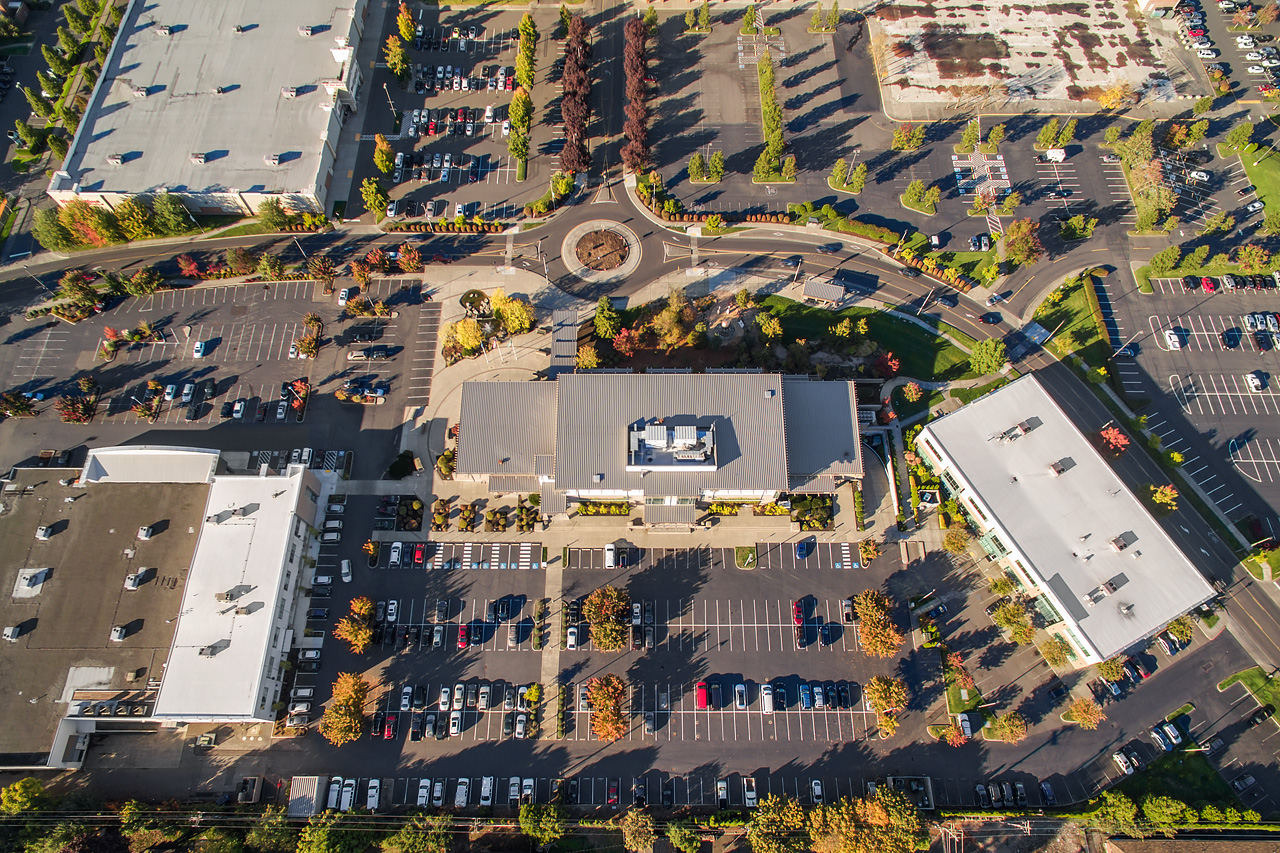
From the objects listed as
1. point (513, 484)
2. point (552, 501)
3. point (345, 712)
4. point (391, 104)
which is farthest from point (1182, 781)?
point (391, 104)

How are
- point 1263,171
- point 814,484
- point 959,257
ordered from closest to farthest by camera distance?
→ point 814,484 < point 959,257 < point 1263,171

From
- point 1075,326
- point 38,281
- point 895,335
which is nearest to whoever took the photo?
point 895,335

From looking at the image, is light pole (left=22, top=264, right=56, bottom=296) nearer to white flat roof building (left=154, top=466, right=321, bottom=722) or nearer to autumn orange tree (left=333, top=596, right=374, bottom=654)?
white flat roof building (left=154, top=466, right=321, bottom=722)

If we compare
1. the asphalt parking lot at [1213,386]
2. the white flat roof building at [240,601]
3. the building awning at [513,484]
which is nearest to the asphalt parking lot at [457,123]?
the building awning at [513,484]

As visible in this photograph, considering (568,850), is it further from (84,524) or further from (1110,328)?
(1110,328)

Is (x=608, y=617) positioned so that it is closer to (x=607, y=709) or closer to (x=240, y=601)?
(x=607, y=709)

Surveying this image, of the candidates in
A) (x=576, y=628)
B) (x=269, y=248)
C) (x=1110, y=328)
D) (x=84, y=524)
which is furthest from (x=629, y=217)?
(x=84, y=524)

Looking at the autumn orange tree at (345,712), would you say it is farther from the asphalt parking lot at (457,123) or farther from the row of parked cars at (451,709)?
the asphalt parking lot at (457,123)
